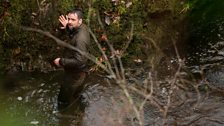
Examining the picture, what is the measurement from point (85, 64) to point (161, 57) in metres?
2.73

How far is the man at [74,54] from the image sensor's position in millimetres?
6930

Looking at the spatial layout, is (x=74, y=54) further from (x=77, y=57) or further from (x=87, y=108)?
(x=87, y=108)

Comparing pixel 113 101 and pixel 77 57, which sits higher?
pixel 77 57

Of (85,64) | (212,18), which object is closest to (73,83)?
(85,64)

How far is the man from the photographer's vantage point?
693 cm

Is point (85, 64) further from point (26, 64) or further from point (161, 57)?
point (161, 57)

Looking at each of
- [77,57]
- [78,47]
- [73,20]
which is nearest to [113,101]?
[77,57]

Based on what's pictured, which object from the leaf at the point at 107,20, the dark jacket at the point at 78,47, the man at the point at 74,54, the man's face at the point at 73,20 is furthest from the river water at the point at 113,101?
the man's face at the point at 73,20

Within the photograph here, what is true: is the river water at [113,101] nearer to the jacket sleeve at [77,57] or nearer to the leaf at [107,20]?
the jacket sleeve at [77,57]

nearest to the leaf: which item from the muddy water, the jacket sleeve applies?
the muddy water

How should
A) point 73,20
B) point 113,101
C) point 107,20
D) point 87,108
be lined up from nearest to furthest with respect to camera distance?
point 73,20, point 113,101, point 87,108, point 107,20

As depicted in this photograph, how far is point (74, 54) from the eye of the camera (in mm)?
6977

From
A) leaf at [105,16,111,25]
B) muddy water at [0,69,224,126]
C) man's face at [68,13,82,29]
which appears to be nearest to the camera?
man's face at [68,13,82,29]

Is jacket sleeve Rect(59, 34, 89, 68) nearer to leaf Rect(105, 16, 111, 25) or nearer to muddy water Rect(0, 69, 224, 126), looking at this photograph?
muddy water Rect(0, 69, 224, 126)
